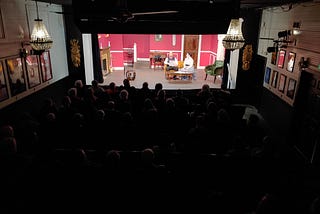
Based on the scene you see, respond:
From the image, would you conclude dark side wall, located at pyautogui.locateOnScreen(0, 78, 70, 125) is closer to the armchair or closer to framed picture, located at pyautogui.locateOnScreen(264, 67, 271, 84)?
the armchair

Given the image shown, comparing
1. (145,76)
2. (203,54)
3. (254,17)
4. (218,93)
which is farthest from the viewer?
(203,54)

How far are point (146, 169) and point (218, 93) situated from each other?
4.38m

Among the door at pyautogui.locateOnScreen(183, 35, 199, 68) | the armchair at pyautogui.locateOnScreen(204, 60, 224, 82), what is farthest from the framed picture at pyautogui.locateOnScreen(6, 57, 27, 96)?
the door at pyautogui.locateOnScreen(183, 35, 199, 68)

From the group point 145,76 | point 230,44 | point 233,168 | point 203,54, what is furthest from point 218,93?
point 203,54

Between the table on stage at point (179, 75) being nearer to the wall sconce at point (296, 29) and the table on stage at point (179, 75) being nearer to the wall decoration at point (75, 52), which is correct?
the wall decoration at point (75, 52)

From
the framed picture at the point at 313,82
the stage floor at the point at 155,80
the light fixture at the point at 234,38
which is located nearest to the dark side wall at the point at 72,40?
the stage floor at the point at 155,80

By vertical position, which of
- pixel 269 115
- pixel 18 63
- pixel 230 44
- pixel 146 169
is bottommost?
pixel 269 115

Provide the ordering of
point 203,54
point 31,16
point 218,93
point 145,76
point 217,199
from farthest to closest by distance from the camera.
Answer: point 203,54 < point 145,76 < point 218,93 < point 31,16 < point 217,199

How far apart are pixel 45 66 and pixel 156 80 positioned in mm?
5329

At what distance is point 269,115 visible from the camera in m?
7.35

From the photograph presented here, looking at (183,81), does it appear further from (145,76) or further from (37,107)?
(37,107)

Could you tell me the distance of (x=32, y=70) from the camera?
674 centimetres

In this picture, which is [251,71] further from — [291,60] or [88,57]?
[88,57]

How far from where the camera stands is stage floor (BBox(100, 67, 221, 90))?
1086 cm
